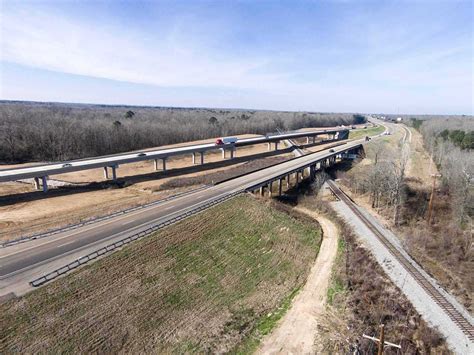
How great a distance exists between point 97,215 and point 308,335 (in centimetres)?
2912

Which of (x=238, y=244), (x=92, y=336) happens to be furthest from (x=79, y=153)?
(x=92, y=336)

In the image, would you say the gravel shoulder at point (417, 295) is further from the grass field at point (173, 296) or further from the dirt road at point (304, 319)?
the grass field at point (173, 296)

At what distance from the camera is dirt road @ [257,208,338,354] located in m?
20.9

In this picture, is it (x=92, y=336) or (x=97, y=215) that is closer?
(x=92, y=336)

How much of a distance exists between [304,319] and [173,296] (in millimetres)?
11020

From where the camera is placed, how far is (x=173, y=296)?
25.2 meters

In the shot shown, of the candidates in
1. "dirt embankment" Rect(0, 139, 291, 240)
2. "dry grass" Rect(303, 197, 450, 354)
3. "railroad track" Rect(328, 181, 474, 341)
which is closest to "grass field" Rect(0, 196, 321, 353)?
"dry grass" Rect(303, 197, 450, 354)

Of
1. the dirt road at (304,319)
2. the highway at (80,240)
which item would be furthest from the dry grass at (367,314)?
the highway at (80,240)

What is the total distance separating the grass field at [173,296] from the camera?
20.0m

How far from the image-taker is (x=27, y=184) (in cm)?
5412

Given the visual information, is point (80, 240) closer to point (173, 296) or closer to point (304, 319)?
point (173, 296)

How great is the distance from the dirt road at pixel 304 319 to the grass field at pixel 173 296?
34.6 inches

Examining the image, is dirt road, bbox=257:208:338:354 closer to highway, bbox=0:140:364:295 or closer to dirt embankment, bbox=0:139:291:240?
highway, bbox=0:140:364:295

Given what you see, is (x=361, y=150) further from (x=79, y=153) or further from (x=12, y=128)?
(x=12, y=128)
